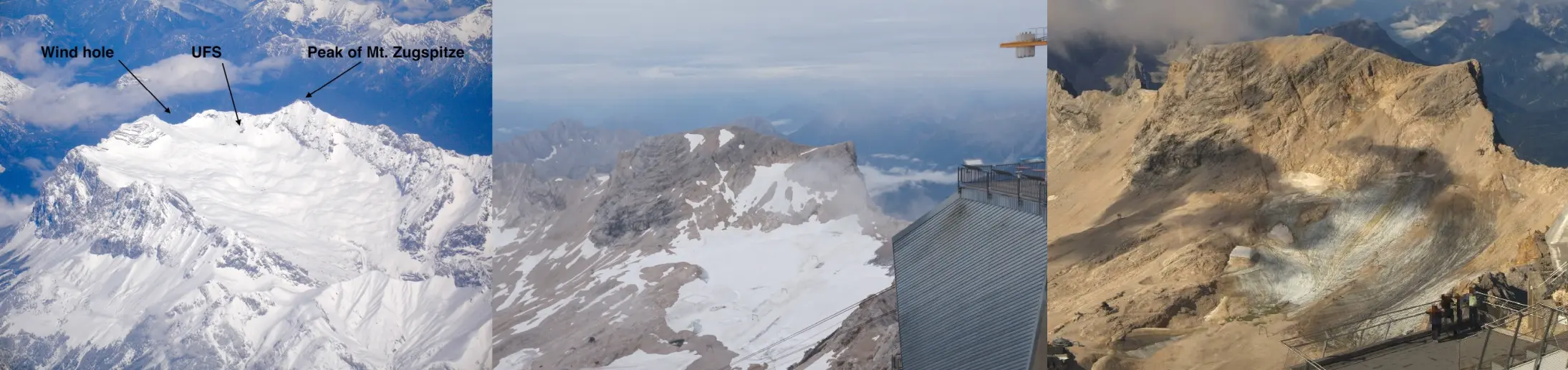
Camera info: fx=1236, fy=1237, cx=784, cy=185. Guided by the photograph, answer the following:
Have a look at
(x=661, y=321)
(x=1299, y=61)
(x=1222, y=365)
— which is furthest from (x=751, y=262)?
(x=1299, y=61)

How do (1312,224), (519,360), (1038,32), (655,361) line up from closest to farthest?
(1312,224), (519,360), (1038,32), (655,361)

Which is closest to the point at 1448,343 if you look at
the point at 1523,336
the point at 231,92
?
the point at 1523,336

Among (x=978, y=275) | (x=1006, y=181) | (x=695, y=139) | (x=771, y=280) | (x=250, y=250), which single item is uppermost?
(x=695, y=139)

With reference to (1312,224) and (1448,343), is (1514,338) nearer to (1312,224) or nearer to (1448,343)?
(1448,343)

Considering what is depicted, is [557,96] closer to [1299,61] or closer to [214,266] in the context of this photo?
[214,266]

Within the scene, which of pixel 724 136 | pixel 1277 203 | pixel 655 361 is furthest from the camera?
pixel 724 136

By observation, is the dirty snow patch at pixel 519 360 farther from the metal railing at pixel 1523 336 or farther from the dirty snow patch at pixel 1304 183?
the metal railing at pixel 1523 336

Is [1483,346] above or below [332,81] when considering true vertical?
below
